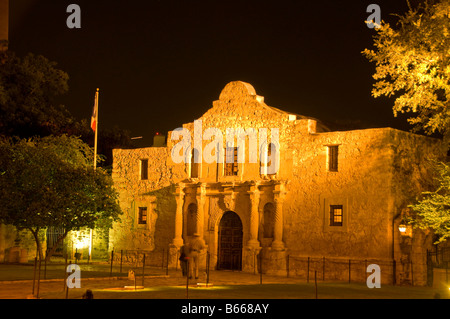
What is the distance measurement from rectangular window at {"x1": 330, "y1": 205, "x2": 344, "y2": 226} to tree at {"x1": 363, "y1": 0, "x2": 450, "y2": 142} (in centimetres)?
615

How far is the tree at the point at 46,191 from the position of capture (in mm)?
26031

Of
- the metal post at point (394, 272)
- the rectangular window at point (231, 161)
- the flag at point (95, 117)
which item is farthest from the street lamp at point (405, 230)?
the flag at point (95, 117)

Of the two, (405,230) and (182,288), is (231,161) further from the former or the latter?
(182,288)

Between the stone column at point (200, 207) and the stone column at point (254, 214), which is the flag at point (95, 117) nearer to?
the stone column at point (200, 207)

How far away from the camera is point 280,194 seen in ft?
96.2

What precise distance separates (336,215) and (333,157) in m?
2.47

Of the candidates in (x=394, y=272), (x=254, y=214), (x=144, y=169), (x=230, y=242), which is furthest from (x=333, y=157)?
(x=144, y=169)

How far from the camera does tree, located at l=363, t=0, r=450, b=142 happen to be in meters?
20.9

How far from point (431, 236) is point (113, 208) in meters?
13.2

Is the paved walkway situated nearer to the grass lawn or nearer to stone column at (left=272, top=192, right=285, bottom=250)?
the grass lawn

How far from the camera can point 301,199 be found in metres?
29.0

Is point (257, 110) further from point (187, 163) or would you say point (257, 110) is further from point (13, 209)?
point (13, 209)

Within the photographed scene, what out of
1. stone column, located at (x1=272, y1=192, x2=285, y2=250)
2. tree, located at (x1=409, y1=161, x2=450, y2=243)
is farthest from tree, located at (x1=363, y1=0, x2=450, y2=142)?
stone column, located at (x1=272, y1=192, x2=285, y2=250)
